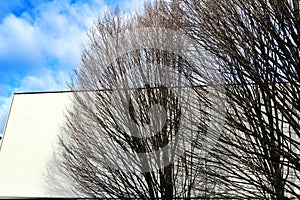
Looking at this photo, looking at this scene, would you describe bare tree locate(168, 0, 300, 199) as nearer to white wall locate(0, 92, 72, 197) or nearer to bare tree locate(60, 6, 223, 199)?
bare tree locate(60, 6, 223, 199)

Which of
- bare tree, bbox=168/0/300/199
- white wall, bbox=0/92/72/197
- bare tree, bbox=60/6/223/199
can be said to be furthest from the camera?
white wall, bbox=0/92/72/197

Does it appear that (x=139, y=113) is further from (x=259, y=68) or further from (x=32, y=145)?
(x=32, y=145)

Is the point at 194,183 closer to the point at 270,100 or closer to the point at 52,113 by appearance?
the point at 270,100

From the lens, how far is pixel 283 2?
3.20 m

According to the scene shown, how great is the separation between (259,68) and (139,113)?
2694 mm

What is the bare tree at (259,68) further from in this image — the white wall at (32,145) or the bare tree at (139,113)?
the white wall at (32,145)

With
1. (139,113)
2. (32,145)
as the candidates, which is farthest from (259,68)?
(32,145)

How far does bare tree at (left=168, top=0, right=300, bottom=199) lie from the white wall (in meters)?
6.13

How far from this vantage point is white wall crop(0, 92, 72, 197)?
8742mm

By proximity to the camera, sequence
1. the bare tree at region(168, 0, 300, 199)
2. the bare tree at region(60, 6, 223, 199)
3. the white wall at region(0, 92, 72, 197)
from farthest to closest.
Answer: the white wall at region(0, 92, 72, 197) → the bare tree at region(60, 6, 223, 199) → the bare tree at region(168, 0, 300, 199)

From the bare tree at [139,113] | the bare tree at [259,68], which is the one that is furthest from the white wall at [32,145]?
the bare tree at [259,68]

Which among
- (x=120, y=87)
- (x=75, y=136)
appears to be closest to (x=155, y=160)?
(x=120, y=87)

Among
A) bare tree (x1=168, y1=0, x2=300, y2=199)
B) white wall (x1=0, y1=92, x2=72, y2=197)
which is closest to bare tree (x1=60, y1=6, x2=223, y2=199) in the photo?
bare tree (x1=168, y1=0, x2=300, y2=199)

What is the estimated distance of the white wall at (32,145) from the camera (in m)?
8.74
